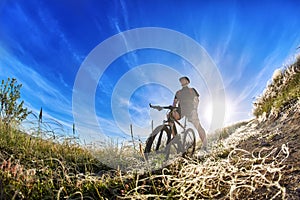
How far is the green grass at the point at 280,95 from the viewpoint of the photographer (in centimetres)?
813

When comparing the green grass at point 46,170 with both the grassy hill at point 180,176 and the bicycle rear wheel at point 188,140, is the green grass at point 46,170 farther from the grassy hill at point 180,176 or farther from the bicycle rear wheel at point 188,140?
the bicycle rear wheel at point 188,140

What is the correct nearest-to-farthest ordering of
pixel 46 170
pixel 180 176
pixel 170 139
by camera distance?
pixel 180 176 < pixel 46 170 < pixel 170 139

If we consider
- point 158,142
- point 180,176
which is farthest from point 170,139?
point 180,176

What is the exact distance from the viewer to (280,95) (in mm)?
9273

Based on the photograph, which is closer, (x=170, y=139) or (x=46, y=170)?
(x=46, y=170)

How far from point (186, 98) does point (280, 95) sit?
10.2ft

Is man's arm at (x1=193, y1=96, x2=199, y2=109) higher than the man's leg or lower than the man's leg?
higher

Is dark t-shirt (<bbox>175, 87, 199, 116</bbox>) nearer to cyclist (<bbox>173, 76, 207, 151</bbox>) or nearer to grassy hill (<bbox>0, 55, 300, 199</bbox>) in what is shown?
cyclist (<bbox>173, 76, 207, 151</bbox>)

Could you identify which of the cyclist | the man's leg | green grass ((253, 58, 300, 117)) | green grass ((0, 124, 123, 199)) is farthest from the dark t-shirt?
green grass ((0, 124, 123, 199))

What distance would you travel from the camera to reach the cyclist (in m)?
8.28

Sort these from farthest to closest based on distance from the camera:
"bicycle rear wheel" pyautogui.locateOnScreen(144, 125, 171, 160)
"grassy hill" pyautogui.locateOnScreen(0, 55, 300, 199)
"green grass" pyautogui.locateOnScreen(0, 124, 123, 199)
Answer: "bicycle rear wheel" pyautogui.locateOnScreen(144, 125, 171, 160)
"green grass" pyautogui.locateOnScreen(0, 124, 123, 199)
"grassy hill" pyautogui.locateOnScreen(0, 55, 300, 199)

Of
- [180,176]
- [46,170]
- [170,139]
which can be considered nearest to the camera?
[180,176]

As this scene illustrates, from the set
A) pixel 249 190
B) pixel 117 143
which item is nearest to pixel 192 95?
pixel 117 143

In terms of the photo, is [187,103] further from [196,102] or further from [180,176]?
[180,176]
